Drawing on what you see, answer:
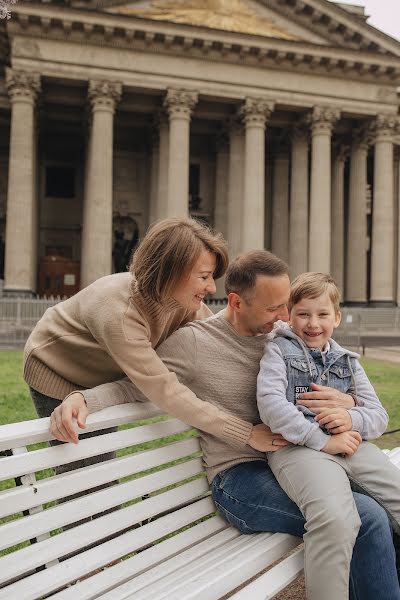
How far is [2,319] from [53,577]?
25.9 metres

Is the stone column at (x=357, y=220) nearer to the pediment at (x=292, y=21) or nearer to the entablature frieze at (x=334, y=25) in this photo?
the entablature frieze at (x=334, y=25)

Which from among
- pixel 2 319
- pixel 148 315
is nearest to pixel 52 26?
pixel 2 319

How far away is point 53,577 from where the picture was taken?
2.75m

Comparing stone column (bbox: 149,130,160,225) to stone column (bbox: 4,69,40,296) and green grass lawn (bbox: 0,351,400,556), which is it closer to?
stone column (bbox: 4,69,40,296)

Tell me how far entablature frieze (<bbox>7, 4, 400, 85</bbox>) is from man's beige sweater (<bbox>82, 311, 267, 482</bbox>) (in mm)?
28577

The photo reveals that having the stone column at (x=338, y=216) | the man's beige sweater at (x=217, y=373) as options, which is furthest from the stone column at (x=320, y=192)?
the man's beige sweater at (x=217, y=373)

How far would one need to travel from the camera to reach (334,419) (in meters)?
3.45

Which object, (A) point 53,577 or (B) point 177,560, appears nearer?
(A) point 53,577

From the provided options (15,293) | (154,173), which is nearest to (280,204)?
(154,173)

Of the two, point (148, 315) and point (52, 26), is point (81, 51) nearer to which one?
point (52, 26)

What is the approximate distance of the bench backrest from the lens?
8.68 feet

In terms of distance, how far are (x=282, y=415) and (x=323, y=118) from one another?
32252mm

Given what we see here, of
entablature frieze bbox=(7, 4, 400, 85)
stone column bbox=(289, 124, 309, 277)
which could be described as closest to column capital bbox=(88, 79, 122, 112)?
entablature frieze bbox=(7, 4, 400, 85)

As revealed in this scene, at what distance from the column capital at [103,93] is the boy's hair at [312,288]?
28239mm
